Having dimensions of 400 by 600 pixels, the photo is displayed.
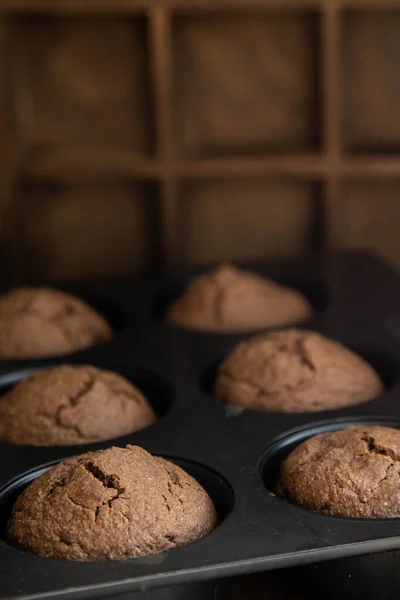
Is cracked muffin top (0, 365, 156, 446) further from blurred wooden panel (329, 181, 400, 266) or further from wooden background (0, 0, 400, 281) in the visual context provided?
blurred wooden panel (329, 181, 400, 266)

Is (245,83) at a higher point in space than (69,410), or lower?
higher

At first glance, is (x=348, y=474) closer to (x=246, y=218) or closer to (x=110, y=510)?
(x=110, y=510)

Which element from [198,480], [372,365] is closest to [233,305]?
[372,365]

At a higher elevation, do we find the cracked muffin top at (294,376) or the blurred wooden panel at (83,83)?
the blurred wooden panel at (83,83)

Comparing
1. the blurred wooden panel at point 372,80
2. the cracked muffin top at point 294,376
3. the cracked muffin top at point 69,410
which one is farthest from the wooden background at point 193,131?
the cracked muffin top at point 69,410

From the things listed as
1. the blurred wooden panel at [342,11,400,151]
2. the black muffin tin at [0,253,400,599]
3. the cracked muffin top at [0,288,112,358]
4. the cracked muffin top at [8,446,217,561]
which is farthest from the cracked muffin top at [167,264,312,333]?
the cracked muffin top at [8,446,217,561]

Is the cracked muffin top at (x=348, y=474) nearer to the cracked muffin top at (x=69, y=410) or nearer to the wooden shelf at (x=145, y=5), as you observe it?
the cracked muffin top at (x=69, y=410)
